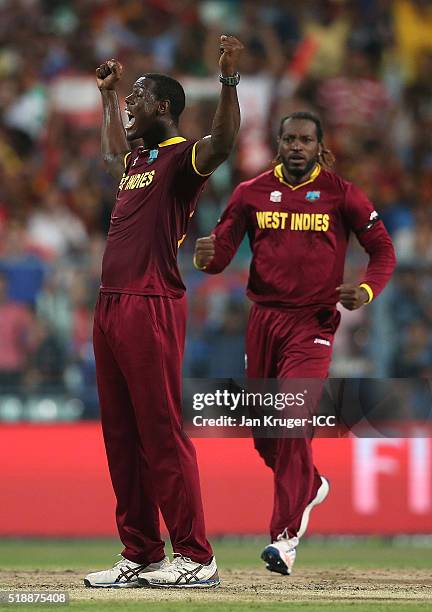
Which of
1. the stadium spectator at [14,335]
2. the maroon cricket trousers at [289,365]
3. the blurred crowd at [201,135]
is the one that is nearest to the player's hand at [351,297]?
the maroon cricket trousers at [289,365]

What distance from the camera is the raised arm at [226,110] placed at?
5875mm


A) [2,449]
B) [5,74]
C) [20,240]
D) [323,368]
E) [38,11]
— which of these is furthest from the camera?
[38,11]

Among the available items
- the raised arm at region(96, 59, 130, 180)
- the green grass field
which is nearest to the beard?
the raised arm at region(96, 59, 130, 180)

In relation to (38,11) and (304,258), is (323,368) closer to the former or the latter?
(304,258)

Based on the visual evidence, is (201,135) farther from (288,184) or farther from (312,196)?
(312,196)

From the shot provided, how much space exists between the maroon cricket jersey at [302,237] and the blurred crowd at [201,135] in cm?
288

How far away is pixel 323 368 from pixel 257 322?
47 cm

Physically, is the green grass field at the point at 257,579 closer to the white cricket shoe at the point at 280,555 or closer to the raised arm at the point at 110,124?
the white cricket shoe at the point at 280,555

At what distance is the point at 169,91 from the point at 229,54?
2.37 feet

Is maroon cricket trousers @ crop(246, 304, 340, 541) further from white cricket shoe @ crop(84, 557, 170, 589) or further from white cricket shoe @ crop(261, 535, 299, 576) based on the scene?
white cricket shoe @ crop(84, 557, 170, 589)

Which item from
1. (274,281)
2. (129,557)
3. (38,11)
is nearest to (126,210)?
(274,281)

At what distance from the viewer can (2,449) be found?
10.3m

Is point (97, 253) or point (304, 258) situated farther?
point (97, 253)

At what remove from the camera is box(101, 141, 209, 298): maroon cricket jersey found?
6.31 m
